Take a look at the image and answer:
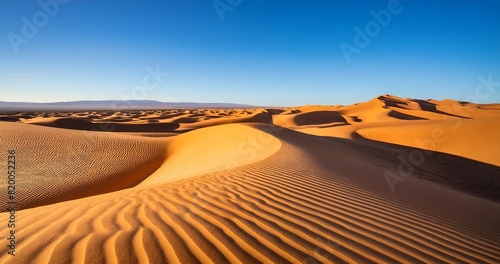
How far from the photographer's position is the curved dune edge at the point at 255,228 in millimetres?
2160

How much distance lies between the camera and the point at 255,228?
2.65 meters

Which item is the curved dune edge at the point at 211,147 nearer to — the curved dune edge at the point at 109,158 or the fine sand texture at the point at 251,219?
the curved dune edge at the point at 109,158

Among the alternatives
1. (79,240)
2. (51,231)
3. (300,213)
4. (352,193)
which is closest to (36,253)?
(79,240)

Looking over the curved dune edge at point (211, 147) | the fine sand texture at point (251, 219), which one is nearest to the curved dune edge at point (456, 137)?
the fine sand texture at point (251, 219)

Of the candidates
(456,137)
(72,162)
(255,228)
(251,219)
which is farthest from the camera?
(456,137)

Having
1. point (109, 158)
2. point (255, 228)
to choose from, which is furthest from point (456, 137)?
point (109, 158)

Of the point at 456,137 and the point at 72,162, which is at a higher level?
the point at 72,162

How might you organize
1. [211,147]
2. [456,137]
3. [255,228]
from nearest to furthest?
[255,228] → [211,147] → [456,137]

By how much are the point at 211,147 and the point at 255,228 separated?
8884mm

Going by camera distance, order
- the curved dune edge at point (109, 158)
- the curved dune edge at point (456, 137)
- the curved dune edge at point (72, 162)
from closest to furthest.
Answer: the curved dune edge at point (72, 162), the curved dune edge at point (109, 158), the curved dune edge at point (456, 137)

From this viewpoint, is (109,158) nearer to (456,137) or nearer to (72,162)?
(72,162)

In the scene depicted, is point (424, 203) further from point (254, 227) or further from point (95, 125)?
point (95, 125)

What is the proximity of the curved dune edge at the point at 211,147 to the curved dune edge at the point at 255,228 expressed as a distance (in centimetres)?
439

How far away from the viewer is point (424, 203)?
4.75 m
